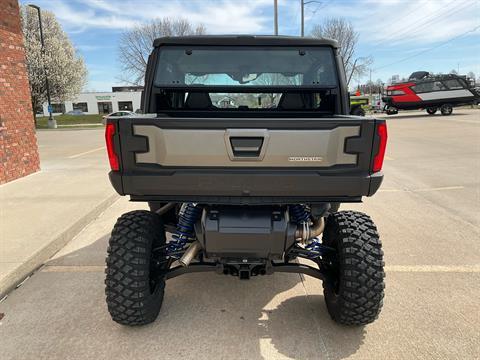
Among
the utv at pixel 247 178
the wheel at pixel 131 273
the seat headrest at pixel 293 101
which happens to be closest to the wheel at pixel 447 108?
the seat headrest at pixel 293 101

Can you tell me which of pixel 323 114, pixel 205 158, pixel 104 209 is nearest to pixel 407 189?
pixel 323 114

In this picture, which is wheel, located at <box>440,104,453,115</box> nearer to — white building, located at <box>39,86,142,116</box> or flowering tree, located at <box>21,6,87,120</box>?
flowering tree, located at <box>21,6,87,120</box>

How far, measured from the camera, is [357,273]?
274 cm

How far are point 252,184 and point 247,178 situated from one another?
51mm

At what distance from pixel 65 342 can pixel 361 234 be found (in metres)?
2.28

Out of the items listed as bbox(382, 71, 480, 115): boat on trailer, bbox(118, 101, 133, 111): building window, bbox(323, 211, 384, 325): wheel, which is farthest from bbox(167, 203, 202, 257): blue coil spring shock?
bbox(118, 101, 133, 111): building window

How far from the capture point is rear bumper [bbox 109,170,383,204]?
99.0 inches

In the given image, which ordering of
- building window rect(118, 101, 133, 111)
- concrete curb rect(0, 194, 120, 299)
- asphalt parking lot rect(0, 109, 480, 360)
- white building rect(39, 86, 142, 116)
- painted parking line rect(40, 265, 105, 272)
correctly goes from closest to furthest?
asphalt parking lot rect(0, 109, 480, 360) < concrete curb rect(0, 194, 120, 299) < painted parking line rect(40, 265, 105, 272) < white building rect(39, 86, 142, 116) < building window rect(118, 101, 133, 111)

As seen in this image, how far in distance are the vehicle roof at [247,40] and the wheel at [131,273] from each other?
1.55 meters

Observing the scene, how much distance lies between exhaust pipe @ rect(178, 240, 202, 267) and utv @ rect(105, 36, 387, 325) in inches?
0.4

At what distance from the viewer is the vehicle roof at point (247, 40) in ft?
10.9

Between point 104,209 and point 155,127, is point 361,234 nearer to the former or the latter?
point 155,127

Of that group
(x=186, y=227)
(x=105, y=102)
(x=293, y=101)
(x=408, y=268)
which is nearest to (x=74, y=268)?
(x=186, y=227)

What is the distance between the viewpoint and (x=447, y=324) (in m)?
2.97
